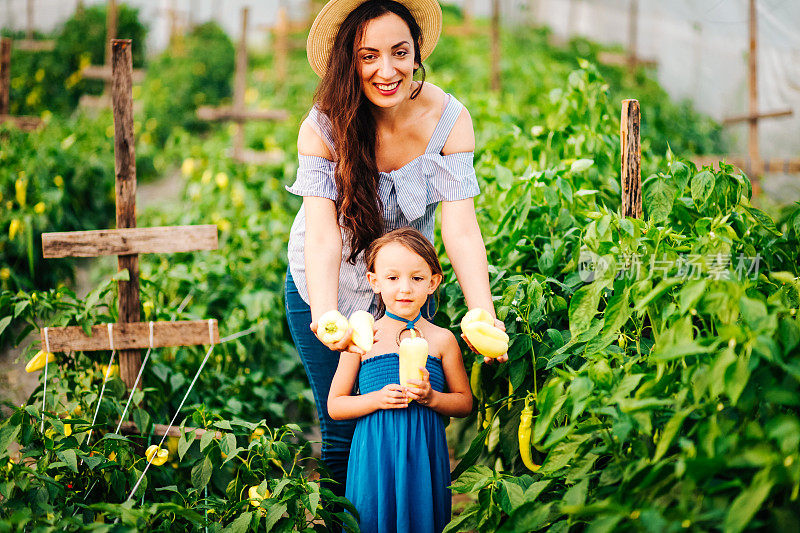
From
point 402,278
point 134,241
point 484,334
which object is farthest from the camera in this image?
point 134,241

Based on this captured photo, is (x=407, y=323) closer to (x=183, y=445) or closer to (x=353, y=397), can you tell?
(x=353, y=397)

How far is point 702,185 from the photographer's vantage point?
1965 mm

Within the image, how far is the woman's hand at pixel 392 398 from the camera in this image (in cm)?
174

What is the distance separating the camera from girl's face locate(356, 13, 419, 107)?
1812 mm

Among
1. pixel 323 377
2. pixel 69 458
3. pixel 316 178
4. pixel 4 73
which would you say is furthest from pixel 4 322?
pixel 4 73

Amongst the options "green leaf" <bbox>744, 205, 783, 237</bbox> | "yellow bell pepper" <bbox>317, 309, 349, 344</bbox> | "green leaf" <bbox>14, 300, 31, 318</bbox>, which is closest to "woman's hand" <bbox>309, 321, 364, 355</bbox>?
"yellow bell pepper" <bbox>317, 309, 349, 344</bbox>

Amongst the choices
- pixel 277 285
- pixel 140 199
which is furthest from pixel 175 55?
pixel 277 285

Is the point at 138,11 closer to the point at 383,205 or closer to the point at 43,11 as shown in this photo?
the point at 43,11

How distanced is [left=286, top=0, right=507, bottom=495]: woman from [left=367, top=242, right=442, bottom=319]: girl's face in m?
0.13

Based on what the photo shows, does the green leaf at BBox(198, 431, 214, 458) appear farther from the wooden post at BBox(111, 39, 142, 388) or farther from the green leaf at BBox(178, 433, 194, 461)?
the wooden post at BBox(111, 39, 142, 388)

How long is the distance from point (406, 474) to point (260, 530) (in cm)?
41

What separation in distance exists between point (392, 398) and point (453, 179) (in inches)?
24.9

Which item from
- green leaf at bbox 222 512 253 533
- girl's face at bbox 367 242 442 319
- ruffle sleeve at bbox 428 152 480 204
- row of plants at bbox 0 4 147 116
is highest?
row of plants at bbox 0 4 147 116

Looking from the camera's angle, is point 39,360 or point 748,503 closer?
point 748,503
